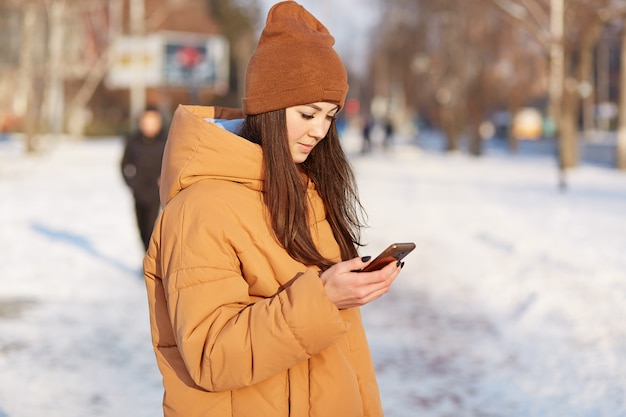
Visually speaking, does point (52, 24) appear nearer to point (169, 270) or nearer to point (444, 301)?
point (444, 301)

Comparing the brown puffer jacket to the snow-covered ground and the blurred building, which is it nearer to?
the snow-covered ground

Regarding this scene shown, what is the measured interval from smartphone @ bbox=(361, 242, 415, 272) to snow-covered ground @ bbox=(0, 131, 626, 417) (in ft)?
10.4

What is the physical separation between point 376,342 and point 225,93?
7268 cm

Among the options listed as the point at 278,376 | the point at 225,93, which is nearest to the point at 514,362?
the point at 278,376

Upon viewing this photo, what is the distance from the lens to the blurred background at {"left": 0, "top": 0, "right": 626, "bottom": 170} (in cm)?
2617

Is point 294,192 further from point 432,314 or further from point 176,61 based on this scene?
point 176,61

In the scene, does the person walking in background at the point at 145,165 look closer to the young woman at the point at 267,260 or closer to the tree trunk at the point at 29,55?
the young woman at the point at 267,260

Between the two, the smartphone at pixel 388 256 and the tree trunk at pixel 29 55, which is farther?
the tree trunk at pixel 29 55

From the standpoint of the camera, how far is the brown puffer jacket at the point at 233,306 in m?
1.97

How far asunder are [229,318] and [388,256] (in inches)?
14.2

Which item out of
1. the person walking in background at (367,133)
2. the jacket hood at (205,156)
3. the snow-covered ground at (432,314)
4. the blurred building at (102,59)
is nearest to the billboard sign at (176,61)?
the blurred building at (102,59)

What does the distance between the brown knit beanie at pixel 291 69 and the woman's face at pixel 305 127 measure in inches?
1.1

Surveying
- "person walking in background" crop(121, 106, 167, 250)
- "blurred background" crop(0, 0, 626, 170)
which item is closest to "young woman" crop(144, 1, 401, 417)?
"person walking in background" crop(121, 106, 167, 250)

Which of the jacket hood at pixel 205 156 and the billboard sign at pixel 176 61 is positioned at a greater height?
the billboard sign at pixel 176 61
